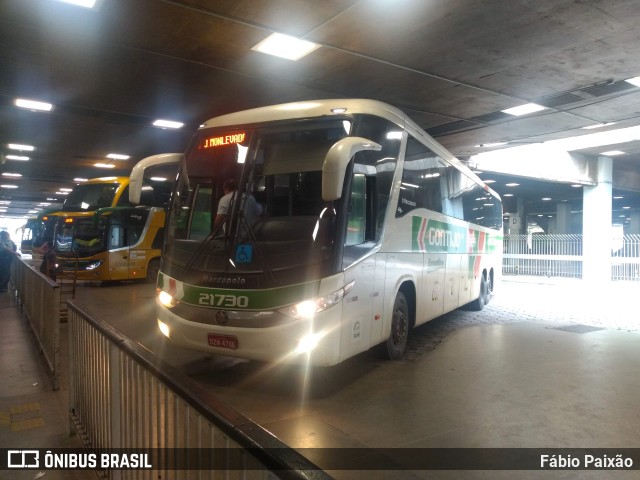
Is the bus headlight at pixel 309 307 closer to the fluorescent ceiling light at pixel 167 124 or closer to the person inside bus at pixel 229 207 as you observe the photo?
the person inside bus at pixel 229 207

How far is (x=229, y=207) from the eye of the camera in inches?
223

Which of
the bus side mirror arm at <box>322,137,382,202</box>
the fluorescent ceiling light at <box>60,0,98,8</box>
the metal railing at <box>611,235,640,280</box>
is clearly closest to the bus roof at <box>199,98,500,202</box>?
the bus side mirror arm at <box>322,137,382,202</box>

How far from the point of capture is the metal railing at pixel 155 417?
1699 millimetres

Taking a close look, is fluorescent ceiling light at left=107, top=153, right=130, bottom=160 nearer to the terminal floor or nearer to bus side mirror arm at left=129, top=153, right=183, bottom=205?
the terminal floor

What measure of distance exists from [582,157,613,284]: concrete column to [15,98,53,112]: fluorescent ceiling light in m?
21.6

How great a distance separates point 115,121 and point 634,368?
44.5 ft

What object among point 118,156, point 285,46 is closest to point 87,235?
point 118,156

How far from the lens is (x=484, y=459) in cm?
405

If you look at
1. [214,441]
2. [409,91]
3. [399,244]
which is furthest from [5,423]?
[409,91]

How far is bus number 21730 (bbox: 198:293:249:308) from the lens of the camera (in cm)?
530

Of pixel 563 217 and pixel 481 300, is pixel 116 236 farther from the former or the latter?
pixel 563 217

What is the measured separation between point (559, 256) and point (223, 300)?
901 inches

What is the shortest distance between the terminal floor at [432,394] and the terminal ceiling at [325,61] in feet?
17.3

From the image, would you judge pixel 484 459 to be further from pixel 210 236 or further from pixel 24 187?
pixel 24 187
